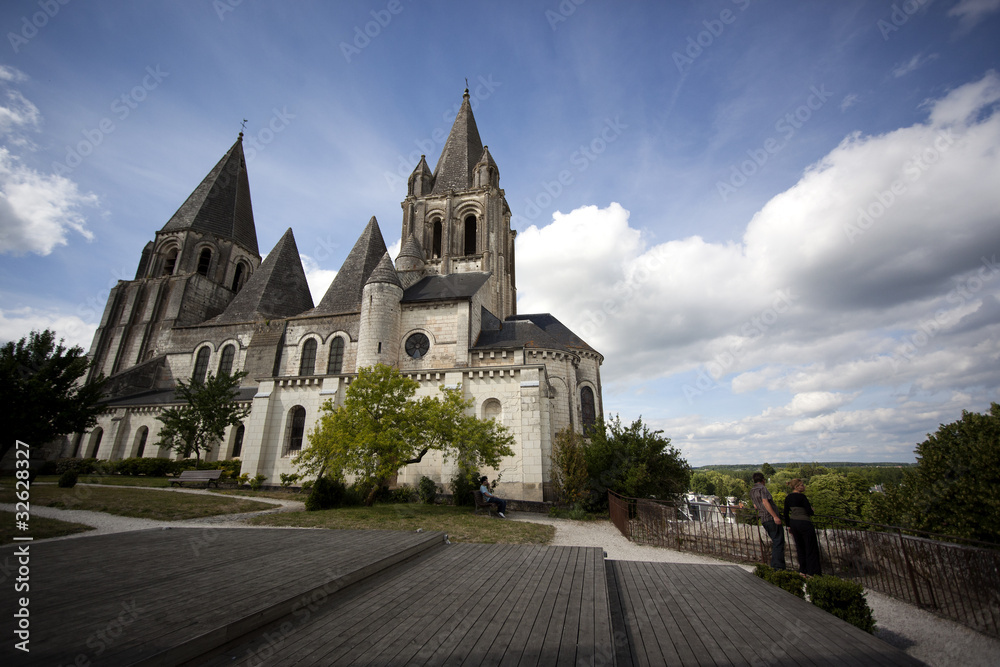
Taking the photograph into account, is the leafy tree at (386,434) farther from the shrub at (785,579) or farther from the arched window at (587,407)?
the shrub at (785,579)

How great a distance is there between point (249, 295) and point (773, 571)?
3503 centimetres

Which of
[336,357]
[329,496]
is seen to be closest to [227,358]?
[336,357]

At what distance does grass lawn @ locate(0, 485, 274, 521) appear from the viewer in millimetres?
11969

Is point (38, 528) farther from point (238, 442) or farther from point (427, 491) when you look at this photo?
point (238, 442)

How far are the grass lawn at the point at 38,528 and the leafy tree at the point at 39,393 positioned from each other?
786 cm

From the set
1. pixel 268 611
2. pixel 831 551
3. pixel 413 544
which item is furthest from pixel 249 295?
pixel 831 551

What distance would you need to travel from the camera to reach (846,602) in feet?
15.6

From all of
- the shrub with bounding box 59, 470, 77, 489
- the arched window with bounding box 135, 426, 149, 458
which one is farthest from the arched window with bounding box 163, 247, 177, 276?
the shrub with bounding box 59, 470, 77, 489

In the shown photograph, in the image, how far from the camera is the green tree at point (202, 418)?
21.8 m

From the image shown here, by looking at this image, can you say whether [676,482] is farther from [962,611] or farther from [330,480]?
[330,480]

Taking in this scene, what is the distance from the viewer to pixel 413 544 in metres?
6.60

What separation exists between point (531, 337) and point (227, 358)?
21234mm

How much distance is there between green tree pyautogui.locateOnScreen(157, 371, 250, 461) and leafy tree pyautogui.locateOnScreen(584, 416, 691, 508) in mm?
19055

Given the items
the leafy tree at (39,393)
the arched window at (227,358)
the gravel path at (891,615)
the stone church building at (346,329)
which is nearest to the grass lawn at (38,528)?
the gravel path at (891,615)
